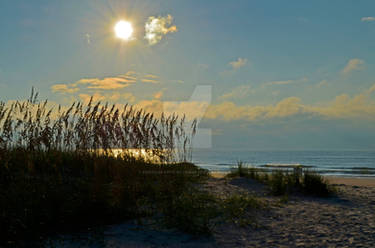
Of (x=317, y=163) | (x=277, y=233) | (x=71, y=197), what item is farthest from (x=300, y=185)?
(x=317, y=163)

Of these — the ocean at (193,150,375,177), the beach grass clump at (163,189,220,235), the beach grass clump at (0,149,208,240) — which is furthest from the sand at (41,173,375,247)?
the ocean at (193,150,375,177)

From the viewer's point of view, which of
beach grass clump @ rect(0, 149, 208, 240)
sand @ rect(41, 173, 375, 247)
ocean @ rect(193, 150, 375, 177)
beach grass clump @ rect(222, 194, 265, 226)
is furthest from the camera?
ocean @ rect(193, 150, 375, 177)

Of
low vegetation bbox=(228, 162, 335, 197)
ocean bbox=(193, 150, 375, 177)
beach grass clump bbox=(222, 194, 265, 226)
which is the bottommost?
ocean bbox=(193, 150, 375, 177)

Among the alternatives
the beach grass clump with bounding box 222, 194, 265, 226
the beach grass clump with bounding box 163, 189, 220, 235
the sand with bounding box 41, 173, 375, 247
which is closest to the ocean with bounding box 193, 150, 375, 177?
the beach grass clump with bounding box 222, 194, 265, 226

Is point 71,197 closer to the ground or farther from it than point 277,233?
farther from it

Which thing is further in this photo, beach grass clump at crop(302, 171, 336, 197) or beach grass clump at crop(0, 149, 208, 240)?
beach grass clump at crop(302, 171, 336, 197)

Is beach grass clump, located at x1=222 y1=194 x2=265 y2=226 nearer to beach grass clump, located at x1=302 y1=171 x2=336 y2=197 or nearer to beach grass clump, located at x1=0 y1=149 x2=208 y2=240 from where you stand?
beach grass clump, located at x1=0 y1=149 x2=208 y2=240

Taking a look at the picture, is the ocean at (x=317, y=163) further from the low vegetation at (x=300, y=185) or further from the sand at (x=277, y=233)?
the sand at (x=277, y=233)

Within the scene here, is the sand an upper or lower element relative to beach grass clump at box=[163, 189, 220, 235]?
lower

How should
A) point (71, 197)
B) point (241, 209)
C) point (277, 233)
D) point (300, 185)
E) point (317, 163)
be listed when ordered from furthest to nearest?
1. point (317, 163)
2. point (300, 185)
3. point (241, 209)
4. point (71, 197)
5. point (277, 233)

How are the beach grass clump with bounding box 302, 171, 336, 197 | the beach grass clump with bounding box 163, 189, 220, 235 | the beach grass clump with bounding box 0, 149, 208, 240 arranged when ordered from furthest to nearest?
1. the beach grass clump with bounding box 302, 171, 336, 197
2. the beach grass clump with bounding box 163, 189, 220, 235
3. the beach grass clump with bounding box 0, 149, 208, 240

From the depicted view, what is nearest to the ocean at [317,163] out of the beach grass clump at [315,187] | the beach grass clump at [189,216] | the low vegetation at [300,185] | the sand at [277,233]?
the low vegetation at [300,185]

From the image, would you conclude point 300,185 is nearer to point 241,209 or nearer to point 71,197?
point 241,209

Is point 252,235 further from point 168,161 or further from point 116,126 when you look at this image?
point 116,126
